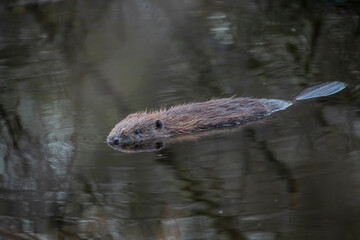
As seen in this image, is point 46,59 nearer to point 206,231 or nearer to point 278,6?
point 278,6

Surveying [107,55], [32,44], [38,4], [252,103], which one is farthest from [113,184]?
[38,4]

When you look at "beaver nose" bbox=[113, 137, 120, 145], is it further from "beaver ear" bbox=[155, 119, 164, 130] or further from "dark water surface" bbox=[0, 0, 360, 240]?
"beaver ear" bbox=[155, 119, 164, 130]

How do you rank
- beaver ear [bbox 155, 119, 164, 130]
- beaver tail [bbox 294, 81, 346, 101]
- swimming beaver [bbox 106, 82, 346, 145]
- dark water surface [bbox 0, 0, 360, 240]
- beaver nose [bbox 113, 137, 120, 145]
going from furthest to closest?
beaver tail [bbox 294, 81, 346, 101]
beaver ear [bbox 155, 119, 164, 130]
swimming beaver [bbox 106, 82, 346, 145]
beaver nose [bbox 113, 137, 120, 145]
dark water surface [bbox 0, 0, 360, 240]

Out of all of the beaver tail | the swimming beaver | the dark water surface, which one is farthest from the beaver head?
the beaver tail

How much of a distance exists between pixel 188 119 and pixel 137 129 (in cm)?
63

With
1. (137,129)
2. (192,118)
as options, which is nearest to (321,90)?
(192,118)

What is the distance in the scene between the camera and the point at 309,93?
8.37 meters

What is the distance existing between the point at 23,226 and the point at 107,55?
689cm

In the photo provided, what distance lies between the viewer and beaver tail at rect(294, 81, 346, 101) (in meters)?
8.31

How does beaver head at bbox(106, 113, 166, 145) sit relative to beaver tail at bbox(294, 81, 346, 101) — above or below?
above

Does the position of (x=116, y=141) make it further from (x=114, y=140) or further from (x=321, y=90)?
(x=321, y=90)

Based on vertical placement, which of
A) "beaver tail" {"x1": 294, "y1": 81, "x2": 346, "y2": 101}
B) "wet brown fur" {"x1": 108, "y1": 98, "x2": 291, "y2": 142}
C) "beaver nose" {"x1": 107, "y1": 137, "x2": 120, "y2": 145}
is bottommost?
"beaver tail" {"x1": 294, "y1": 81, "x2": 346, "y2": 101}

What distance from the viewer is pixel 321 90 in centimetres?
836

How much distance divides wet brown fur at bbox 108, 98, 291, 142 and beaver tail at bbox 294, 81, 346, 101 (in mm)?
641
